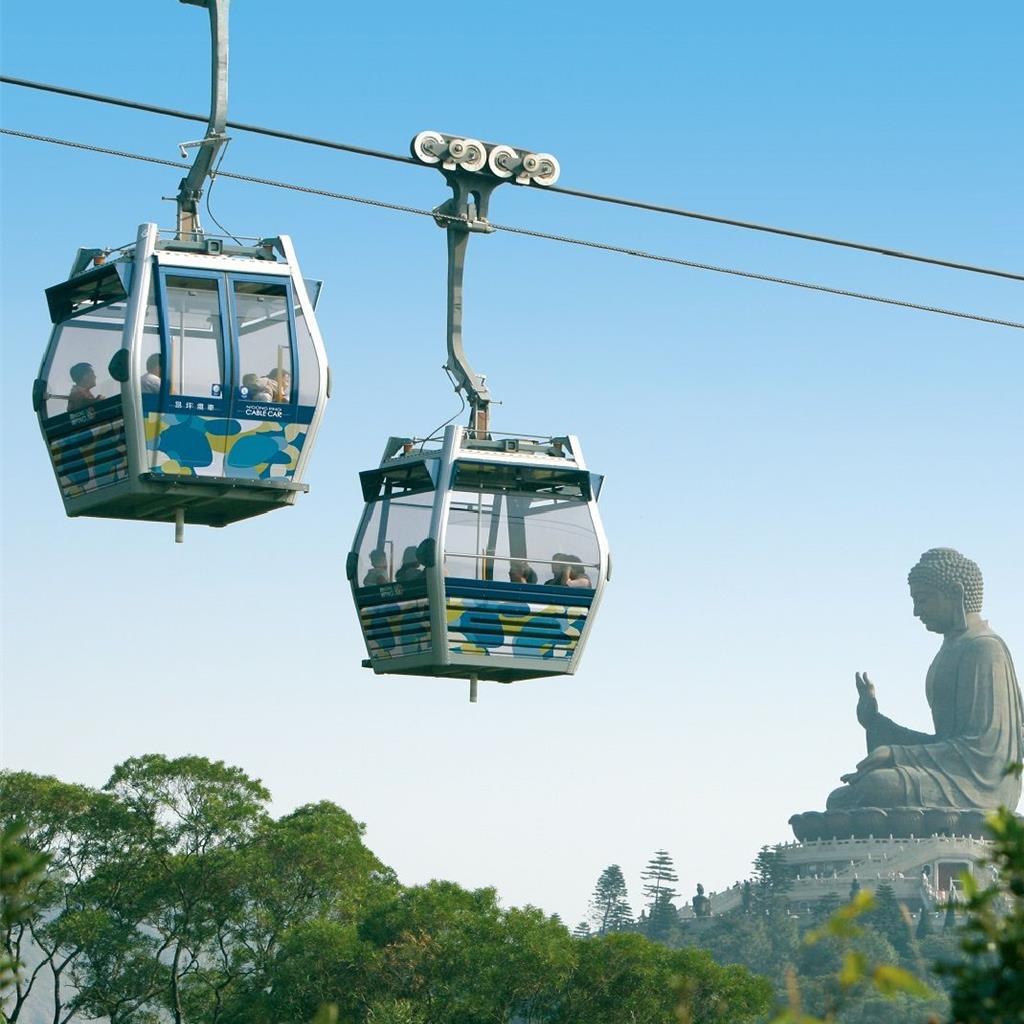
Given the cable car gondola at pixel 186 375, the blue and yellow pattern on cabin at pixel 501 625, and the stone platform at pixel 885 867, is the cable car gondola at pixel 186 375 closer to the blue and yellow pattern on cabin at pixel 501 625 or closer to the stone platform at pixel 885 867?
the blue and yellow pattern on cabin at pixel 501 625

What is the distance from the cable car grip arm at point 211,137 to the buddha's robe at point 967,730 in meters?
112

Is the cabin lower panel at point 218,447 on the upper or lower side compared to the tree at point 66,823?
lower

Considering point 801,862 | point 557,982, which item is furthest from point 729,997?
point 801,862

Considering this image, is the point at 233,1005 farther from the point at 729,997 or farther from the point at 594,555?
the point at 594,555

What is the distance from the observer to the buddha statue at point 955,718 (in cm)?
12744

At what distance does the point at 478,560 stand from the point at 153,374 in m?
3.33

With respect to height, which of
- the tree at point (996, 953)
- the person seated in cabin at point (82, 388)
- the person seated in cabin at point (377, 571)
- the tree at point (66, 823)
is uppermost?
the tree at point (66, 823)

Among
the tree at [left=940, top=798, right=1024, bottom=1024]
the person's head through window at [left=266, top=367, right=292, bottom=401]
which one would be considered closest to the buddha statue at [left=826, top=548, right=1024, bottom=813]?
the person's head through window at [left=266, top=367, right=292, bottom=401]

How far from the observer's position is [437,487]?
1995 cm

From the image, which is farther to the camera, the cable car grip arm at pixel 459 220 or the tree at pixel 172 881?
the tree at pixel 172 881

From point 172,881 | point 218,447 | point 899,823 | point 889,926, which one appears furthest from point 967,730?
point 218,447

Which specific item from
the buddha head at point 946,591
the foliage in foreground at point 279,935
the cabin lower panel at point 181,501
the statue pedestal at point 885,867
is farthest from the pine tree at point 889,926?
the cabin lower panel at point 181,501

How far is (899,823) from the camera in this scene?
12988cm

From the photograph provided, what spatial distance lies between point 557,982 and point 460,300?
3373cm
